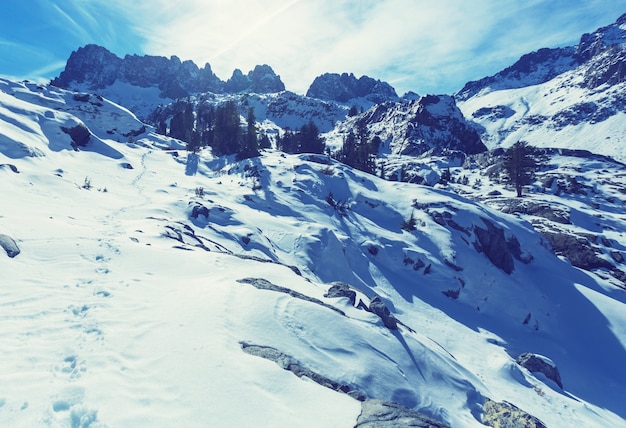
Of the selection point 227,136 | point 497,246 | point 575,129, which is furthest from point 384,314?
point 575,129

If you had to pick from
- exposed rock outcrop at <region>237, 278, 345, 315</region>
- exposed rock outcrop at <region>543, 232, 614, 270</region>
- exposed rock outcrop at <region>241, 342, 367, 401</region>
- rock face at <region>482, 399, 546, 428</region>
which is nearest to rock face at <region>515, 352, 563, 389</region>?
rock face at <region>482, 399, 546, 428</region>

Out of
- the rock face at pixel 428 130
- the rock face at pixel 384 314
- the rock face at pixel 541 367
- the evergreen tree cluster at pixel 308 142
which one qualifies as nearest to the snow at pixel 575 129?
the rock face at pixel 428 130

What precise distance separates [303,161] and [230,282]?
35.0 metres

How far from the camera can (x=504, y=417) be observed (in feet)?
37.6

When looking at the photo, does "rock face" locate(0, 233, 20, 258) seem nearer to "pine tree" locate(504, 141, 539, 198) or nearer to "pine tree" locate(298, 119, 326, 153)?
"pine tree" locate(504, 141, 539, 198)

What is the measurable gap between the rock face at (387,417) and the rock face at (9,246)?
11.9 m

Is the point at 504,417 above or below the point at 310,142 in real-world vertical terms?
below

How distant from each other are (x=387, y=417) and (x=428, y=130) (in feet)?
395

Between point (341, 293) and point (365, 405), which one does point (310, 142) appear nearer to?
point (341, 293)

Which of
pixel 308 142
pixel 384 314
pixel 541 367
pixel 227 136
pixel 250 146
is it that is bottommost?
pixel 541 367

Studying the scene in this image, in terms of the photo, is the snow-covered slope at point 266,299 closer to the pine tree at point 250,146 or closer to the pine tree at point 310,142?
the pine tree at point 250,146

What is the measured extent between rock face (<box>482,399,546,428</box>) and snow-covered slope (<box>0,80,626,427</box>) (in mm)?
294

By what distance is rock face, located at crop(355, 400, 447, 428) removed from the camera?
24.7ft

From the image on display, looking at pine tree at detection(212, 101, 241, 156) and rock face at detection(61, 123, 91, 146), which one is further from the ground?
pine tree at detection(212, 101, 241, 156)
